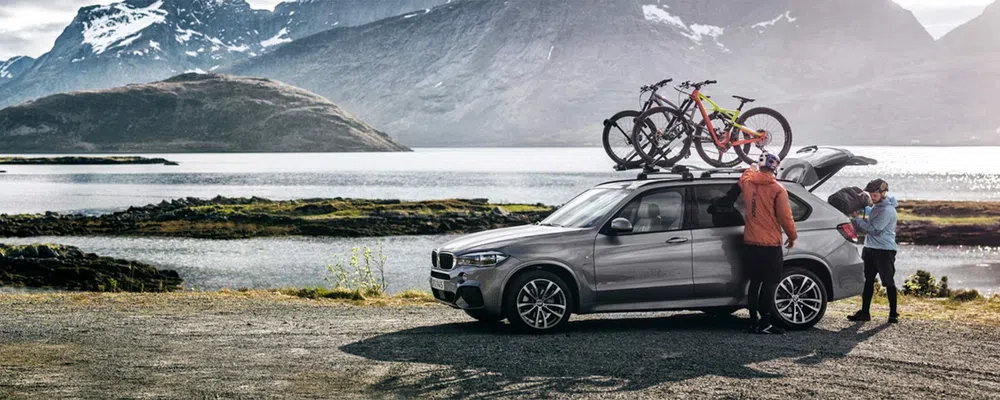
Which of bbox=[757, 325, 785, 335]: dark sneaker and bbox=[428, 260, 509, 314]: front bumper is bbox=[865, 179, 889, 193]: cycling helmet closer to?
bbox=[757, 325, 785, 335]: dark sneaker

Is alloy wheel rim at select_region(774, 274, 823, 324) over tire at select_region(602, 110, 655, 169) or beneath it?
beneath

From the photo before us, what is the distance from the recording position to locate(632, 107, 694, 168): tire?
1266 centimetres

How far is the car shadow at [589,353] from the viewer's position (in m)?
9.32

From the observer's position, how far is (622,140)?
523 inches

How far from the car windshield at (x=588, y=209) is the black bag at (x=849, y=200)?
11.3 feet

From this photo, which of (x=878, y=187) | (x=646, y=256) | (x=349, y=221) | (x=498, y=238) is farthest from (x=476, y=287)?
(x=349, y=221)

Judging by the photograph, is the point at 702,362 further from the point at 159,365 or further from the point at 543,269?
the point at 159,365

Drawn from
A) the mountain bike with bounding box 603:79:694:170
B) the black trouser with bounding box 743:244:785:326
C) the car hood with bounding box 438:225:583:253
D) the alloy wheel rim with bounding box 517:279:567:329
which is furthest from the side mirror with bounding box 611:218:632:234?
the black trouser with bounding box 743:244:785:326

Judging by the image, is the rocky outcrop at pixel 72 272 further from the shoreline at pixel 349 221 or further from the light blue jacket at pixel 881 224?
the light blue jacket at pixel 881 224

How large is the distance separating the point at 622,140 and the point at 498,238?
8.13 feet

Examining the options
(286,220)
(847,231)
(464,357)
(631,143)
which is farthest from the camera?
(286,220)

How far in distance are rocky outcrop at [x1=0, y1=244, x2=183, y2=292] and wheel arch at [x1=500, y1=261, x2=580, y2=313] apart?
24.3m

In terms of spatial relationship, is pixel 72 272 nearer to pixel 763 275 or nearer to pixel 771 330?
pixel 771 330

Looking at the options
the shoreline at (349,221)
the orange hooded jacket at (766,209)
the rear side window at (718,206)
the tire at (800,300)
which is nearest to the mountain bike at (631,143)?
the rear side window at (718,206)
